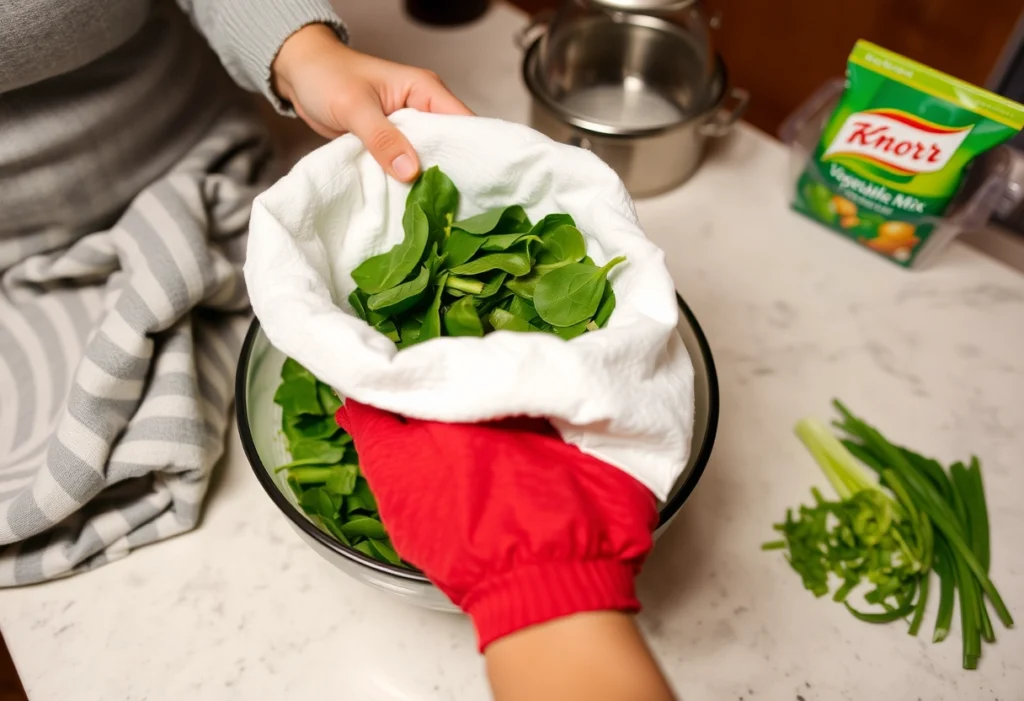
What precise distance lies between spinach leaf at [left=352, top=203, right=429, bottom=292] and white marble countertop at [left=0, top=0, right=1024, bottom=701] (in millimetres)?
229

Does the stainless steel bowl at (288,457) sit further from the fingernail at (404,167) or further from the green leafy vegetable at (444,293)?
the fingernail at (404,167)

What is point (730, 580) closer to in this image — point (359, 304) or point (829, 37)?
point (359, 304)

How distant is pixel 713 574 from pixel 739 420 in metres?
0.15

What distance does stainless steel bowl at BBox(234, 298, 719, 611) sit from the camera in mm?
461

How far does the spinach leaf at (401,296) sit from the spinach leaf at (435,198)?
0.05m

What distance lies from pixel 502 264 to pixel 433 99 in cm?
16

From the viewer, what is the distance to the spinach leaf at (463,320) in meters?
0.46

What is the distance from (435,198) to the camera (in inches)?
20.4

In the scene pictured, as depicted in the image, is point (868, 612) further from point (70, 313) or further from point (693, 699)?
point (70, 313)

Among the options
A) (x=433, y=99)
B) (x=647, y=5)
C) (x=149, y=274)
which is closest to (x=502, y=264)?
(x=433, y=99)

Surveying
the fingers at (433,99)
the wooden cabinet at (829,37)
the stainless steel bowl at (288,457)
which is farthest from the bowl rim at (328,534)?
the wooden cabinet at (829,37)

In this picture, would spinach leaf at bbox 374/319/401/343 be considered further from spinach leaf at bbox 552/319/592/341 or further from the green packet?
the green packet

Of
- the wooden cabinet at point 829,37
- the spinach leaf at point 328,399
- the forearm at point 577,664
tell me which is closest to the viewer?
the forearm at point 577,664

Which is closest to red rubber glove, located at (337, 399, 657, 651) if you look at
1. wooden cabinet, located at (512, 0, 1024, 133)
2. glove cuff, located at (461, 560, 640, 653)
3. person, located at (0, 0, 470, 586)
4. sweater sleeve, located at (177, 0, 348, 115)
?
glove cuff, located at (461, 560, 640, 653)
